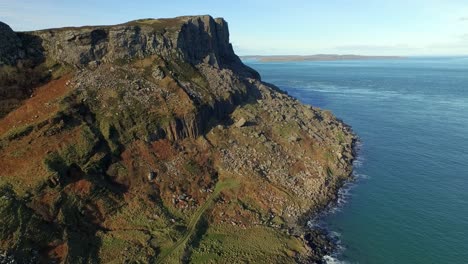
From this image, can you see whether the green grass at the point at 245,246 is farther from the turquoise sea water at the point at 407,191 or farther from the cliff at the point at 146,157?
the turquoise sea water at the point at 407,191

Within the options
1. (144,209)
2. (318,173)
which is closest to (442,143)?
(318,173)

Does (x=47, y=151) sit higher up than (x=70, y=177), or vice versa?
(x=47, y=151)

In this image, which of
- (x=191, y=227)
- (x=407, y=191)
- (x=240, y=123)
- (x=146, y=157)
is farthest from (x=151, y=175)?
(x=407, y=191)

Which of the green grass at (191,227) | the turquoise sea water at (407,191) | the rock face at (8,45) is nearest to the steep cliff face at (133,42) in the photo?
the rock face at (8,45)

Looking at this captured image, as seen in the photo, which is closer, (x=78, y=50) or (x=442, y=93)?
(x=78, y=50)

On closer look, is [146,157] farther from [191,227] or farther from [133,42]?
[133,42]

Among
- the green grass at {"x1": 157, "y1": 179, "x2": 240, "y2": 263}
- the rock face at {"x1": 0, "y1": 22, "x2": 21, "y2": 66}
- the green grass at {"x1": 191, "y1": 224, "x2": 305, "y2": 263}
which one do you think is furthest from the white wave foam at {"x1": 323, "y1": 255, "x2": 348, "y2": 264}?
the rock face at {"x1": 0, "y1": 22, "x2": 21, "y2": 66}

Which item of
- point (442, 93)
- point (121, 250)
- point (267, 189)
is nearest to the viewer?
point (121, 250)

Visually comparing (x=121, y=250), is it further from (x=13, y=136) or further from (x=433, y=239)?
(x=433, y=239)

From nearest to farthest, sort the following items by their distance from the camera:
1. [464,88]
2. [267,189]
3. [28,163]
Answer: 1. [28,163]
2. [267,189]
3. [464,88]
